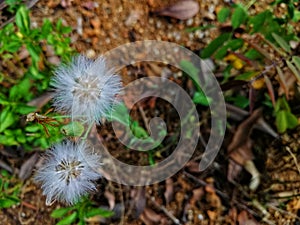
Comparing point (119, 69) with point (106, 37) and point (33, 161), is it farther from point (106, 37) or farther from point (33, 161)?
point (33, 161)

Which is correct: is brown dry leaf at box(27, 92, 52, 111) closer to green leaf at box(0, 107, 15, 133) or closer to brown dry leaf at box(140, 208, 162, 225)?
green leaf at box(0, 107, 15, 133)

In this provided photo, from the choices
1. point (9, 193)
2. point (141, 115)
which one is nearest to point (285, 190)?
point (141, 115)

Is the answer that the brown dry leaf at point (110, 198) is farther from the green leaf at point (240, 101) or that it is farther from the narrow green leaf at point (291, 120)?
the narrow green leaf at point (291, 120)

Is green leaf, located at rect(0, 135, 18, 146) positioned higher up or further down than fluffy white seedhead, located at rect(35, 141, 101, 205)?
further down

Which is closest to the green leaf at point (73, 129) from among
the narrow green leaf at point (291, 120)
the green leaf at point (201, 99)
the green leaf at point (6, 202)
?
the green leaf at point (6, 202)

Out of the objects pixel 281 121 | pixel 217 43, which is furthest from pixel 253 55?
pixel 281 121

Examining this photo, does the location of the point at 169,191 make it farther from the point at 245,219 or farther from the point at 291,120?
the point at 291,120

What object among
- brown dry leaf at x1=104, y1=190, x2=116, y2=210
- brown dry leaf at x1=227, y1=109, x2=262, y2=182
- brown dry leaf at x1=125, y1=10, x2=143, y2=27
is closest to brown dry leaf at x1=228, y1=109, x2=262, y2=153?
brown dry leaf at x1=227, y1=109, x2=262, y2=182

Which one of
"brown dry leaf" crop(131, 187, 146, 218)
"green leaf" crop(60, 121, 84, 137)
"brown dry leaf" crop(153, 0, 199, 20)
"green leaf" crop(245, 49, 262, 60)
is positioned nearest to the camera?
"green leaf" crop(60, 121, 84, 137)
